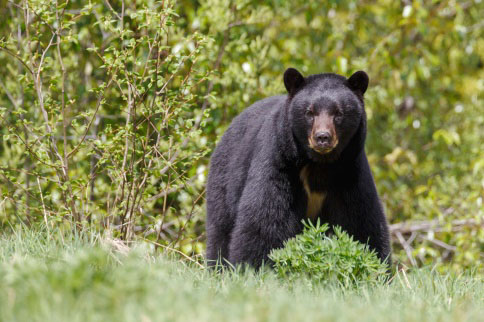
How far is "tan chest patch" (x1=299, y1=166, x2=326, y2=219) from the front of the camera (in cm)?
521

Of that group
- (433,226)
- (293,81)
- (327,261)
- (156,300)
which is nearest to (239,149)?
(293,81)

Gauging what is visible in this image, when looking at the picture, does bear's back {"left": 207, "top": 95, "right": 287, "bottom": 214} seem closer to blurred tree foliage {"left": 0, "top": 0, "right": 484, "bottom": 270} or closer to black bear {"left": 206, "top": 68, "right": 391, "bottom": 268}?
black bear {"left": 206, "top": 68, "right": 391, "bottom": 268}

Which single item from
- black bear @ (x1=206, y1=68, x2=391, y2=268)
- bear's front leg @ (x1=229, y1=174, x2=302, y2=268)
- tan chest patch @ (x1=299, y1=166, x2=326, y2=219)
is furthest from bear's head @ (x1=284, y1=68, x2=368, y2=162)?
bear's front leg @ (x1=229, y1=174, x2=302, y2=268)

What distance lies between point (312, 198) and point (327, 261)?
0.98 meters

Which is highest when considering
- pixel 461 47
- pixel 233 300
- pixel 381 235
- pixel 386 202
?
pixel 461 47

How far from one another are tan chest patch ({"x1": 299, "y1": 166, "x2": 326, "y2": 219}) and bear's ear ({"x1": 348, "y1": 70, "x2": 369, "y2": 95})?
678 mm

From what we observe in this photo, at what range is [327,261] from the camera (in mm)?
4309

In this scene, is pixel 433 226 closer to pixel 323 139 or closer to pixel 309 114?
pixel 309 114

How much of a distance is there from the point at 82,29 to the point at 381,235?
374 cm

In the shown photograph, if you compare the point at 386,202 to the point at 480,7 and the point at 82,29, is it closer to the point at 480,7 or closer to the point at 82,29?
the point at 480,7

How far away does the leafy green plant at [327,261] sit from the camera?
429 cm

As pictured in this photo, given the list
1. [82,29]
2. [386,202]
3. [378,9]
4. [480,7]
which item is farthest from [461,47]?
[82,29]

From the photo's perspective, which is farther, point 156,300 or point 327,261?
point 327,261

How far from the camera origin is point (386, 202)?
33.2 ft
